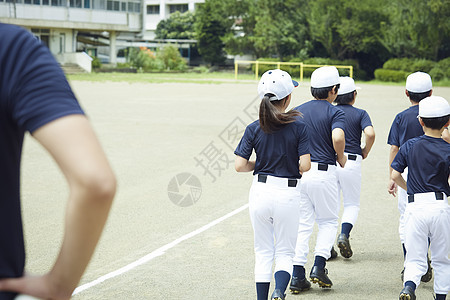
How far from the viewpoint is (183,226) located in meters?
8.11

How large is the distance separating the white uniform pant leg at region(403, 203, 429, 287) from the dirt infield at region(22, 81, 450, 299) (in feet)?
2.28

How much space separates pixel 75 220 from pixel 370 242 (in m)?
6.37

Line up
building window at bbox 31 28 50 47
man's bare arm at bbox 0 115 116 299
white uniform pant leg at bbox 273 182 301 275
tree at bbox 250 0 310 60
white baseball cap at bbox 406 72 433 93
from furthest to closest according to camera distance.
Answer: building window at bbox 31 28 50 47 → tree at bbox 250 0 310 60 → white baseball cap at bbox 406 72 433 93 → white uniform pant leg at bbox 273 182 301 275 → man's bare arm at bbox 0 115 116 299

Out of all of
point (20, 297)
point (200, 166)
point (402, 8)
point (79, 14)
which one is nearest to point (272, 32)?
point (402, 8)

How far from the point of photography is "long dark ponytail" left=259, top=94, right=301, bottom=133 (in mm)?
4680

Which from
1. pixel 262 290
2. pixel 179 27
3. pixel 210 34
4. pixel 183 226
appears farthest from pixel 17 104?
pixel 179 27

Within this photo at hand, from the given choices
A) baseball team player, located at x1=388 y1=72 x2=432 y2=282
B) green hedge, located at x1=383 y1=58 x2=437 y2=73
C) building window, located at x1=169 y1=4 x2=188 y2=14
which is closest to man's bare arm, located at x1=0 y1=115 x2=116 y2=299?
baseball team player, located at x1=388 y1=72 x2=432 y2=282

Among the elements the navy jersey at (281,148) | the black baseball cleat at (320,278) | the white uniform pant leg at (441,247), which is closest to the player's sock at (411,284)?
the white uniform pant leg at (441,247)

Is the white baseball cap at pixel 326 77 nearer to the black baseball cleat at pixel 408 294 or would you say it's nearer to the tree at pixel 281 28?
the black baseball cleat at pixel 408 294

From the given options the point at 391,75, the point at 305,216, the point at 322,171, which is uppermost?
the point at 322,171

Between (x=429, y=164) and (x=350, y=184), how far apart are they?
6.24 feet

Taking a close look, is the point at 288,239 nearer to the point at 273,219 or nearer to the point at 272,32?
the point at 273,219

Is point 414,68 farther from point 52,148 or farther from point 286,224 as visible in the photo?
point 52,148

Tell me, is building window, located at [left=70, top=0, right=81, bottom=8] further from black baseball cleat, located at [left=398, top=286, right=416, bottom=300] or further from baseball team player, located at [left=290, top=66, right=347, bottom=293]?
black baseball cleat, located at [left=398, top=286, right=416, bottom=300]
